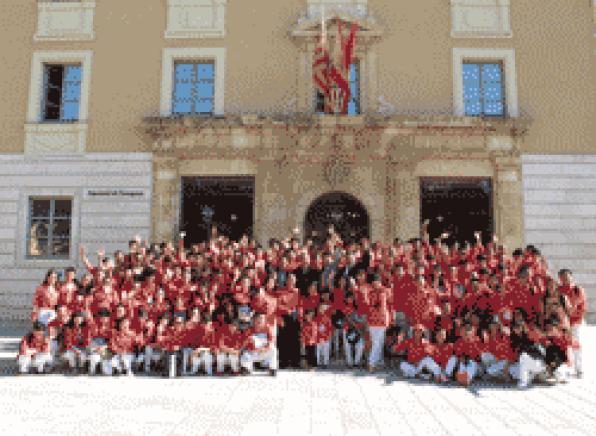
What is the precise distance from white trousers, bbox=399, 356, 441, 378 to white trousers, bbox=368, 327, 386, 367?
569 mm

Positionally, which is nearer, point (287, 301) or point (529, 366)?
point (529, 366)

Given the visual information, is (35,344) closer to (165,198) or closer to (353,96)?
(165,198)

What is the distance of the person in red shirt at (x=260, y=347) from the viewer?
7.84m

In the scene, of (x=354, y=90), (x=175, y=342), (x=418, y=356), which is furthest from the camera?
(x=354, y=90)

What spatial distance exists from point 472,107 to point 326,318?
915cm

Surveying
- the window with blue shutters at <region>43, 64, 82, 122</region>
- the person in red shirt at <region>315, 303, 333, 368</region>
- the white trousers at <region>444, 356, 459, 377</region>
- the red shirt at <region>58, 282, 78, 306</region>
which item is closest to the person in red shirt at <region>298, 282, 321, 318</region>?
the person in red shirt at <region>315, 303, 333, 368</region>

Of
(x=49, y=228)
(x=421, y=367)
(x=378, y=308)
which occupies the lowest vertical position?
(x=421, y=367)

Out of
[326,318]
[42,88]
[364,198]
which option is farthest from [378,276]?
[42,88]

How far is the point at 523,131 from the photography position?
45.3 ft

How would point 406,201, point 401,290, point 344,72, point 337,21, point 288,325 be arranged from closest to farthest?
point 288,325 → point 401,290 → point 344,72 → point 406,201 → point 337,21

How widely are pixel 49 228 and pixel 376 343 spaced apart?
10.8 metres

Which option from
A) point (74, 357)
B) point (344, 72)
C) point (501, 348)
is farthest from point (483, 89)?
point (74, 357)

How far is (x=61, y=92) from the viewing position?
14984 mm

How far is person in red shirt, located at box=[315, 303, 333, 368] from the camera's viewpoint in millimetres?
8406
